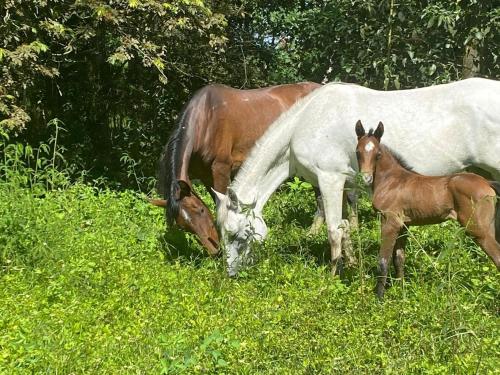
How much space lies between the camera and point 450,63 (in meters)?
8.40

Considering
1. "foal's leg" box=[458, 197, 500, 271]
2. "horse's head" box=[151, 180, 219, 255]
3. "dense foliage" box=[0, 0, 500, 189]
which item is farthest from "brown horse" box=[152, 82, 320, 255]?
"foal's leg" box=[458, 197, 500, 271]

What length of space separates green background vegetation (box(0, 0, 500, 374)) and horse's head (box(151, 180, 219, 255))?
0.21 metres

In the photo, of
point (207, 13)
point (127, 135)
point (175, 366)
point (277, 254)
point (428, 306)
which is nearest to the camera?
point (175, 366)

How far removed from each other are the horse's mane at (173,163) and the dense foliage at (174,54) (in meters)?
1.34

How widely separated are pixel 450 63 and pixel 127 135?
5.23 metres

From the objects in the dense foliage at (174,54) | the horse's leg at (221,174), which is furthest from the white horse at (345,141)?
the dense foliage at (174,54)

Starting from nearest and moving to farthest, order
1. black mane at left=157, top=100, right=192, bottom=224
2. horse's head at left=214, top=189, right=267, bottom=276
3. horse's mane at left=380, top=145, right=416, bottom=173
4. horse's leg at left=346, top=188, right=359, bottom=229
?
horse's mane at left=380, top=145, right=416, bottom=173, horse's head at left=214, top=189, right=267, bottom=276, black mane at left=157, top=100, right=192, bottom=224, horse's leg at left=346, top=188, right=359, bottom=229

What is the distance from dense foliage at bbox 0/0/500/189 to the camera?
777 cm

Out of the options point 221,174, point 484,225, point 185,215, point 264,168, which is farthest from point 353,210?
point 484,225

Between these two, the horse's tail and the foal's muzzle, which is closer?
the foal's muzzle

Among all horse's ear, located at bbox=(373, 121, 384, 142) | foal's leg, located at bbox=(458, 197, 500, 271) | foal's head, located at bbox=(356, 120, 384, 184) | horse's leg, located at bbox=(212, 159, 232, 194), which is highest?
horse's ear, located at bbox=(373, 121, 384, 142)

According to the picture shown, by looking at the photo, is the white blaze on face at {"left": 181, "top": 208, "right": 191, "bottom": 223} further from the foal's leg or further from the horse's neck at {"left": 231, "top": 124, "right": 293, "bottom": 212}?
the foal's leg

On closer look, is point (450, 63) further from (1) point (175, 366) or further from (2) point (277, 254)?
(1) point (175, 366)

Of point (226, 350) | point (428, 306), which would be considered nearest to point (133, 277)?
point (226, 350)
